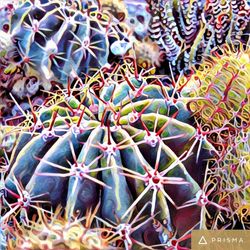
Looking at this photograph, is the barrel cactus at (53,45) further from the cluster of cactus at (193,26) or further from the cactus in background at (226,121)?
the cactus in background at (226,121)

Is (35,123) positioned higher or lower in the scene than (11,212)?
higher

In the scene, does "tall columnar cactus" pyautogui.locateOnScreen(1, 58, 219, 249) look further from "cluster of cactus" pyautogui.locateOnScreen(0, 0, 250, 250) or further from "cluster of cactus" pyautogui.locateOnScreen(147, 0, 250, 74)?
"cluster of cactus" pyautogui.locateOnScreen(147, 0, 250, 74)

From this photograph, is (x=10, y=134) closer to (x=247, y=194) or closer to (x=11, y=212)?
(x=11, y=212)

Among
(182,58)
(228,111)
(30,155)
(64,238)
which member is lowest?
(64,238)

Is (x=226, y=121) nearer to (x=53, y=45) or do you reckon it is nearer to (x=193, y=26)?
(x=193, y=26)

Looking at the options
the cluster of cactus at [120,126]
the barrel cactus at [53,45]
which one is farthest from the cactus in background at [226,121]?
the barrel cactus at [53,45]

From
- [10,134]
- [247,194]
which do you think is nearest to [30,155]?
[10,134]
